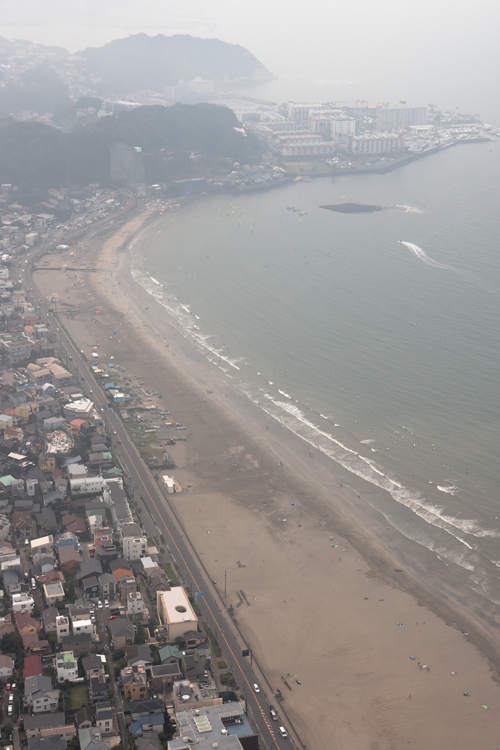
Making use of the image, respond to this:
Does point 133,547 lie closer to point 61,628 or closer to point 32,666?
point 61,628

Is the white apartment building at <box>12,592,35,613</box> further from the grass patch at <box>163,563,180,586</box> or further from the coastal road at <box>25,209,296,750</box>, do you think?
the coastal road at <box>25,209,296,750</box>

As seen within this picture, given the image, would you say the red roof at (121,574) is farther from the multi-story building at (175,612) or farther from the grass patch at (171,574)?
the multi-story building at (175,612)

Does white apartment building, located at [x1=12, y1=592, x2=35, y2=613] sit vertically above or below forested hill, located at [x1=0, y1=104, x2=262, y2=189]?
below

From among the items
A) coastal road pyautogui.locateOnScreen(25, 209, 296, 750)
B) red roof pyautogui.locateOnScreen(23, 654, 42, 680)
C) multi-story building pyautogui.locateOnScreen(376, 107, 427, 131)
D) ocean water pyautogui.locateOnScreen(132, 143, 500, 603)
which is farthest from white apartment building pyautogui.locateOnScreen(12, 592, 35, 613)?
multi-story building pyautogui.locateOnScreen(376, 107, 427, 131)

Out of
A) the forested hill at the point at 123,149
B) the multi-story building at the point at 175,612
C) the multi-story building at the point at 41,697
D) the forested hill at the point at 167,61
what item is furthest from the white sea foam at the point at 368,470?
the forested hill at the point at 167,61

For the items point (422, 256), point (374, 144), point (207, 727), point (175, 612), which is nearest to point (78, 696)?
point (175, 612)

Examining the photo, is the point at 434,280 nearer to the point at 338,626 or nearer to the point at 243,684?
the point at 338,626

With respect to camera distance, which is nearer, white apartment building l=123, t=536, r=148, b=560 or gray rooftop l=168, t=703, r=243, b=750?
gray rooftop l=168, t=703, r=243, b=750

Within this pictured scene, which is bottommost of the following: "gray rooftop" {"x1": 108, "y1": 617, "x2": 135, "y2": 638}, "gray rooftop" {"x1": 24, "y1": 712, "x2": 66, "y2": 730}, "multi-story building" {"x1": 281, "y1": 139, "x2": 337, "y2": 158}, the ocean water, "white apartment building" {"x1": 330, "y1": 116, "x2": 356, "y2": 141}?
"gray rooftop" {"x1": 24, "y1": 712, "x2": 66, "y2": 730}
